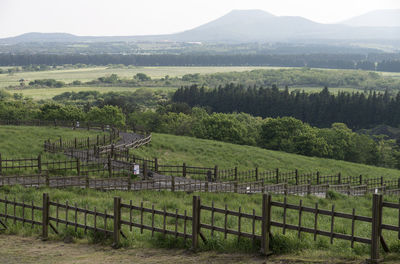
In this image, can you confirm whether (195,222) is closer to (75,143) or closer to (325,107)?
(75,143)

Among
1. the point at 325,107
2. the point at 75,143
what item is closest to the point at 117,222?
the point at 75,143

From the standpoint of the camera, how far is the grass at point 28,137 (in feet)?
143

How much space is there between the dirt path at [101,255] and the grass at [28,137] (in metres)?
25.2

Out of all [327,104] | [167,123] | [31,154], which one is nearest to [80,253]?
[31,154]

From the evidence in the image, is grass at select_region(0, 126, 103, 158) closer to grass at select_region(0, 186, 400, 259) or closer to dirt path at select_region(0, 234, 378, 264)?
grass at select_region(0, 186, 400, 259)

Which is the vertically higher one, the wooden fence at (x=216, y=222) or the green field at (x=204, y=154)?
the wooden fence at (x=216, y=222)

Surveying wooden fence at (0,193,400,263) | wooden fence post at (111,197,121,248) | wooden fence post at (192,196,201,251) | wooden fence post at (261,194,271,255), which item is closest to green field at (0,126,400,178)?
wooden fence at (0,193,400,263)

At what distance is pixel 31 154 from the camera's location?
42.4 meters

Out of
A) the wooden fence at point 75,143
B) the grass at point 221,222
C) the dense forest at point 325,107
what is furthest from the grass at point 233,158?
the dense forest at point 325,107

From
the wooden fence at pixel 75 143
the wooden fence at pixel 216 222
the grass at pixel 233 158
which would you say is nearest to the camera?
the wooden fence at pixel 216 222

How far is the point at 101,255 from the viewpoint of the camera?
15359mm

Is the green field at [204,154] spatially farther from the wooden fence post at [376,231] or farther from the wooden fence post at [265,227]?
the wooden fence post at [376,231]

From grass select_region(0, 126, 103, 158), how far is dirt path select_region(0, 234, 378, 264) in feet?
82.6

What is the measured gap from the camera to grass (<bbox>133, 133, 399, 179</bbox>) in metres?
50.5
